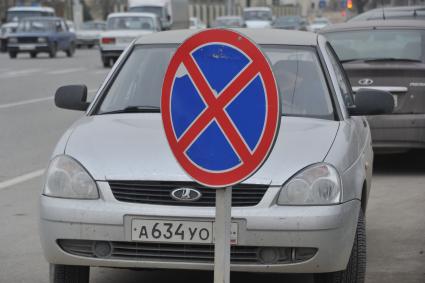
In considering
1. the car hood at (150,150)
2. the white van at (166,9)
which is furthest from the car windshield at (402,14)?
the white van at (166,9)

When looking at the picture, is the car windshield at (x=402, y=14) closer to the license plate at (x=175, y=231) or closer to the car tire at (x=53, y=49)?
the license plate at (x=175, y=231)

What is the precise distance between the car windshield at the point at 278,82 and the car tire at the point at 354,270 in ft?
3.10

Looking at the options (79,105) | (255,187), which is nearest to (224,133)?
(255,187)

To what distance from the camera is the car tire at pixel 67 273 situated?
6.36 meters

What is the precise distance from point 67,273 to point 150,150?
796 millimetres

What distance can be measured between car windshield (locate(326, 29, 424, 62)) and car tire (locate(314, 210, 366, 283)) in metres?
6.03

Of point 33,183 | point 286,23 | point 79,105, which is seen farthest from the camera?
point 286,23

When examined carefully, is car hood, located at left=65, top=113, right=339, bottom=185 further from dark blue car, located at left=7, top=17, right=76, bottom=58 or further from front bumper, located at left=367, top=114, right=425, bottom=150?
dark blue car, located at left=7, top=17, right=76, bottom=58

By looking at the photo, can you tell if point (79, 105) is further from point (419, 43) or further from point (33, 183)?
point (419, 43)

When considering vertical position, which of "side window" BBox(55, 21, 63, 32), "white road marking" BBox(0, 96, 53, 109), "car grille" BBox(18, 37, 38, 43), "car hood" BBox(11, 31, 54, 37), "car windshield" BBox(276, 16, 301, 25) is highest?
"white road marking" BBox(0, 96, 53, 109)

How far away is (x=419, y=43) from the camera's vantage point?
12.4 m

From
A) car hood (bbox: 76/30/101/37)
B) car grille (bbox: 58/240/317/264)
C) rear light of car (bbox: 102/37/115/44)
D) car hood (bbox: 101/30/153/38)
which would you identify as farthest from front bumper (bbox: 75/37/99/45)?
car grille (bbox: 58/240/317/264)

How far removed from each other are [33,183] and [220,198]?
684 centimetres

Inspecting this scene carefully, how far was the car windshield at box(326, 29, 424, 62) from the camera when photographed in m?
12.3
